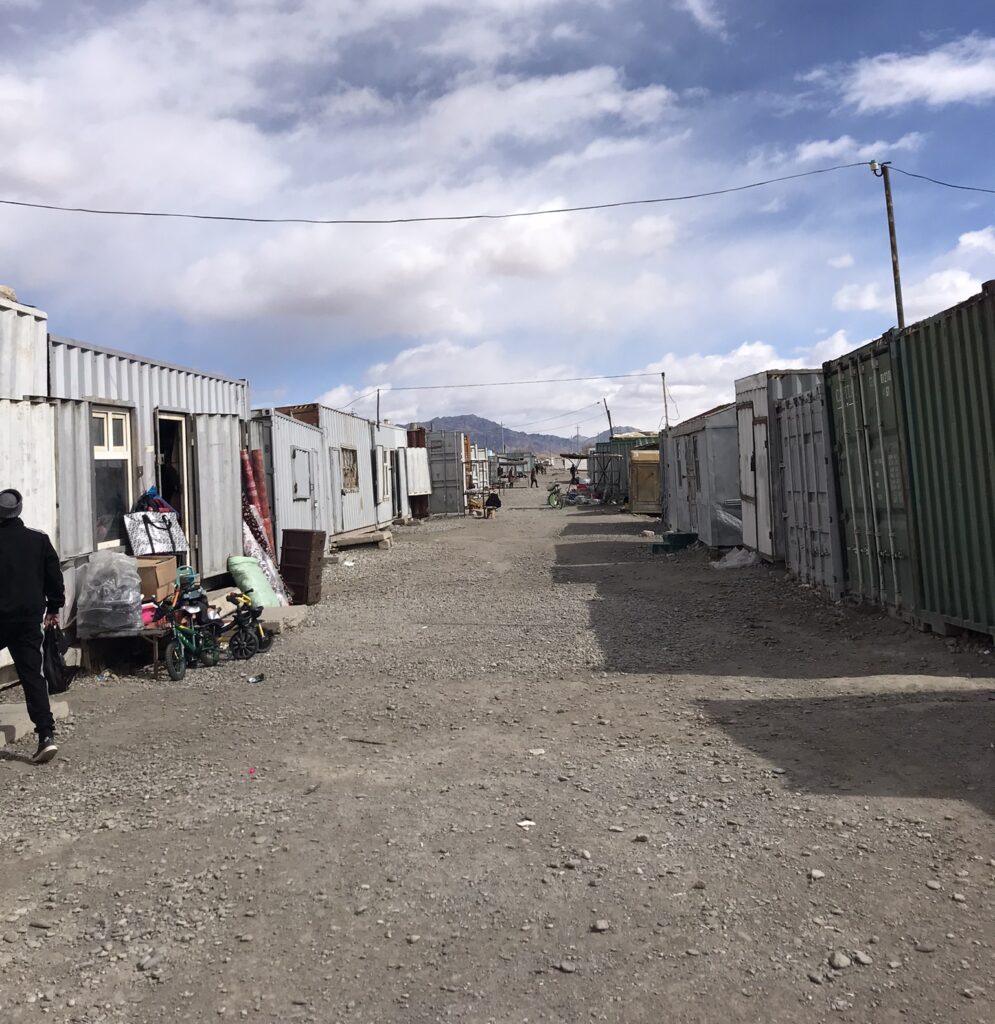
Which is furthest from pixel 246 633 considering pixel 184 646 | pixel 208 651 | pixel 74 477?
pixel 74 477

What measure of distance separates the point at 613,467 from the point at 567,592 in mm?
24204

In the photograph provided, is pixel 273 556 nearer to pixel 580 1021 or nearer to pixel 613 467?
pixel 580 1021

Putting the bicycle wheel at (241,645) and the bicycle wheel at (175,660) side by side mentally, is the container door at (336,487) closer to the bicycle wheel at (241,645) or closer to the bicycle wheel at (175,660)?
the bicycle wheel at (241,645)

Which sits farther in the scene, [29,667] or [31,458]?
[31,458]

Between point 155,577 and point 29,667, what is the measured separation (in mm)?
3105

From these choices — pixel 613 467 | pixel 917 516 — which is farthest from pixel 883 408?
pixel 613 467

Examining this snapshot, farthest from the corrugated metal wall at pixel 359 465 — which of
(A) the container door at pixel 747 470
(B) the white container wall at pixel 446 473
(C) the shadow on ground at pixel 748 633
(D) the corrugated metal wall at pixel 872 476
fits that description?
(D) the corrugated metal wall at pixel 872 476

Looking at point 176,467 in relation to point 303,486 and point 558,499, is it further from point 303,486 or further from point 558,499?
point 558,499

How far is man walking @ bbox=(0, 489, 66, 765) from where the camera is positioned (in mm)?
5242

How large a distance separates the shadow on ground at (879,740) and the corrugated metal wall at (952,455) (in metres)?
1.46

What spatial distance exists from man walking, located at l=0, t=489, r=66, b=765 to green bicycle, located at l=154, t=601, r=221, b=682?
205cm

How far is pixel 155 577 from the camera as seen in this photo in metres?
8.34

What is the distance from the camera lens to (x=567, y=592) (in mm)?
11789

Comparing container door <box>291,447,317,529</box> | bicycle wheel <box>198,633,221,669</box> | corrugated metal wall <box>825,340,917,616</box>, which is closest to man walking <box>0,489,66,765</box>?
bicycle wheel <box>198,633,221,669</box>
